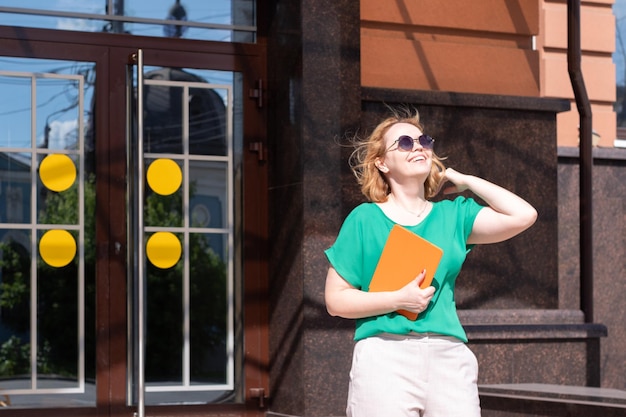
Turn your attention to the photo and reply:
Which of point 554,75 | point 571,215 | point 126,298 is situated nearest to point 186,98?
point 126,298

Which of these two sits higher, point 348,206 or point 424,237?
point 348,206

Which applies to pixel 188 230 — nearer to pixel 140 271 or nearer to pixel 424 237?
pixel 140 271

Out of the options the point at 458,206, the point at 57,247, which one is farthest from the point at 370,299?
the point at 57,247

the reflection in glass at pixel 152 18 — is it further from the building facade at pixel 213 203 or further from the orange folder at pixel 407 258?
the orange folder at pixel 407 258

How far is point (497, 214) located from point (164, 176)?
3836 mm

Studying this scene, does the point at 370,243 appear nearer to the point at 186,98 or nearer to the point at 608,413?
the point at 608,413

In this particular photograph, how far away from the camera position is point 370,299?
3.58 meters

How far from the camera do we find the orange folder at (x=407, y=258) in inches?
139

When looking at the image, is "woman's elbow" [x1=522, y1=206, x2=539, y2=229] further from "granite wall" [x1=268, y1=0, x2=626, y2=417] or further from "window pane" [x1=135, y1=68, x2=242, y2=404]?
"window pane" [x1=135, y1=68, x2=242, y2=404]

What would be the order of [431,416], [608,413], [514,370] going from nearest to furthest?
[431,416]
[608,413]
[514,370]

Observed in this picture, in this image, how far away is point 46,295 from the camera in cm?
712

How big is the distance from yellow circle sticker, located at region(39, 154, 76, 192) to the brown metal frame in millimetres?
160

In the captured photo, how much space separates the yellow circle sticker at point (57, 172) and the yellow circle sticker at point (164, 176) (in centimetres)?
45

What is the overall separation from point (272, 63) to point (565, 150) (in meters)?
2.58
